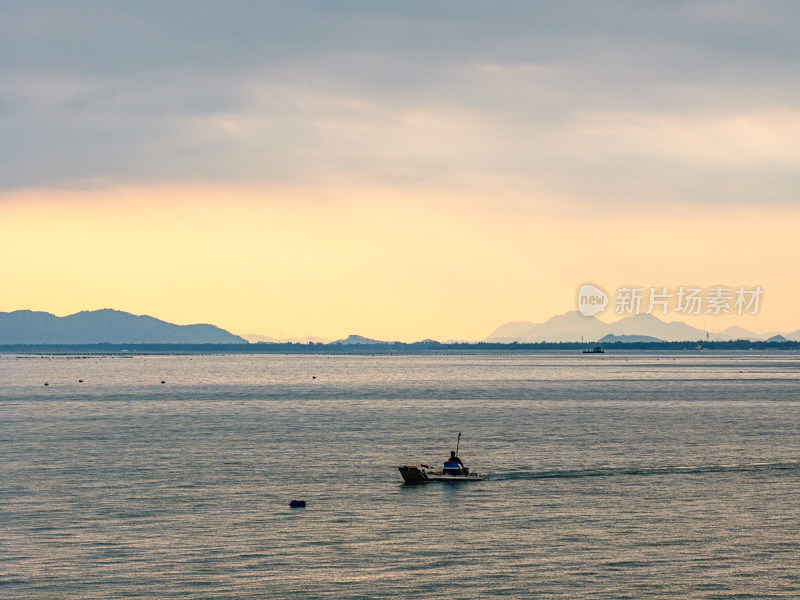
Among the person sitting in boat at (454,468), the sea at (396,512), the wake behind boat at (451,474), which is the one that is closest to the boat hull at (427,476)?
the wake behind boat at (451,474)

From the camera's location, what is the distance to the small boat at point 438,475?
219 feet

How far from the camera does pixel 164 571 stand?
1630 inches

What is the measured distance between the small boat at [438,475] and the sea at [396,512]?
1.28 meters

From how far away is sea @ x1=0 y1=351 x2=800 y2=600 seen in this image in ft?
132

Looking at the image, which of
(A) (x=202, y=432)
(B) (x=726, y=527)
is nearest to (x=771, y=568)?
(B) (x=726, y=527)

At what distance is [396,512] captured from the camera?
5512 centimetres

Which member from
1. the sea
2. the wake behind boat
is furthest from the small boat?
the sea

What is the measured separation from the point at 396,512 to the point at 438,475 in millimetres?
13771

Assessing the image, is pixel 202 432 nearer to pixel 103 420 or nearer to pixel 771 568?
pixel 103 420

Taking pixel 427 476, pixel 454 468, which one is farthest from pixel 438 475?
pixel 454 468

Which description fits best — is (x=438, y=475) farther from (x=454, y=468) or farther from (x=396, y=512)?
(x=396, y=512)

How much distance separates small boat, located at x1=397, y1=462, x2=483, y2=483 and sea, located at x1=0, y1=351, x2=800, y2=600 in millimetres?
1285

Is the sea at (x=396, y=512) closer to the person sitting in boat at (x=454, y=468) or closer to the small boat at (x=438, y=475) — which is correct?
the small boat at (x=438, y=475)

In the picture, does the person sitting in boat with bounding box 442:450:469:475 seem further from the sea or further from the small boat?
the sea
